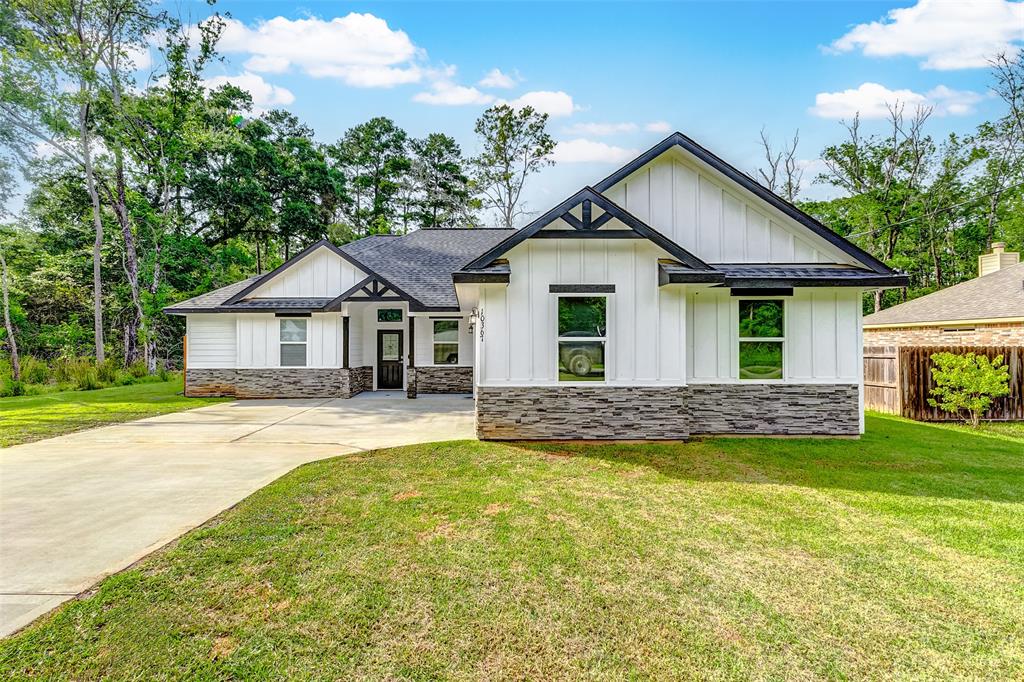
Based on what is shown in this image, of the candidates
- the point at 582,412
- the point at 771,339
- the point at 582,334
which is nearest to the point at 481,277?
the point at 582,334

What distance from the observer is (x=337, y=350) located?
14.6 meters

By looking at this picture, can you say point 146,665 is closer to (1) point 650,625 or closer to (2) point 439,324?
(1) point 650,625

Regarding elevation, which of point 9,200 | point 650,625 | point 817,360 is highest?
point 9,200

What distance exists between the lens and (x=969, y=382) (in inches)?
381

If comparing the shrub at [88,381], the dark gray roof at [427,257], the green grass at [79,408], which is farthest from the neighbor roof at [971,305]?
the shrub at [88,381]

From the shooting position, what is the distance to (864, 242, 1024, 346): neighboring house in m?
13.2

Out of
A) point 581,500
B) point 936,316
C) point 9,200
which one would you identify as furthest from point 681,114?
point 9,200

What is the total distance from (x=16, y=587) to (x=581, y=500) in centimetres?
484

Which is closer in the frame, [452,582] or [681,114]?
[452,582]

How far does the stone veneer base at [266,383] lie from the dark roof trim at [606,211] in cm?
901

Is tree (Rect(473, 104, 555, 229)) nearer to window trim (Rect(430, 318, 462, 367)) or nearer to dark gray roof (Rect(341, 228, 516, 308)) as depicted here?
dark gray roof (Rect(341, 228, 516, 308))

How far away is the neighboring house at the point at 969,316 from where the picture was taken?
13164 millimetres

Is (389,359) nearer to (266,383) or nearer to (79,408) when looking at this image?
(266,383)

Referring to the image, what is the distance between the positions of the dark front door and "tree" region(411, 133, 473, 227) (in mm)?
19817
